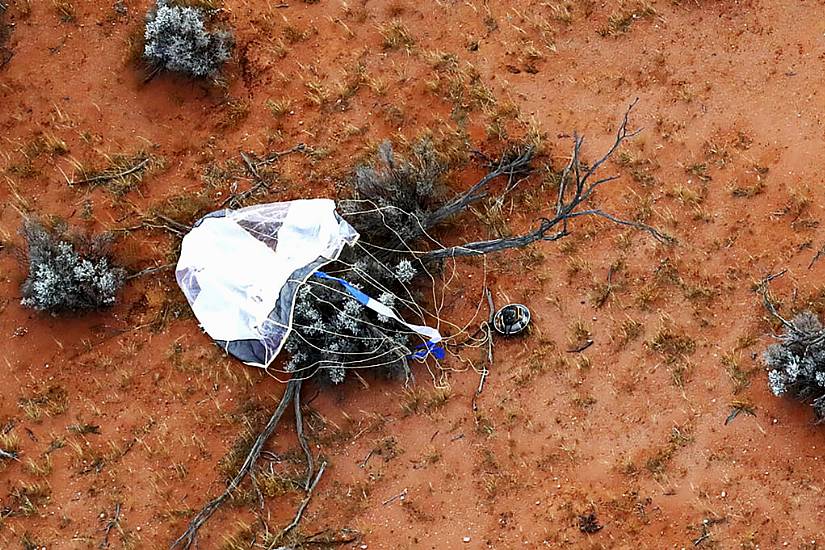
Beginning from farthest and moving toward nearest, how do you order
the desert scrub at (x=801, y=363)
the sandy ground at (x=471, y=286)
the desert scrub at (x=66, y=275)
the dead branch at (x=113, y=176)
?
1. the dead branch at (x=113, y=176)
2. the desert scrub at (x=66, y=275)
3. the sandy ground at (x=471, y=286)
4. the desert scrub at (x=801, y=363)

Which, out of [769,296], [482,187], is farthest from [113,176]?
[769,296]

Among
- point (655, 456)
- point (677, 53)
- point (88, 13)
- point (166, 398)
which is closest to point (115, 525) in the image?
point (166, 398)

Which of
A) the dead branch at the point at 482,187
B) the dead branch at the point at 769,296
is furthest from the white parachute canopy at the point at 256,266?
the dead branch at the point at 769,296

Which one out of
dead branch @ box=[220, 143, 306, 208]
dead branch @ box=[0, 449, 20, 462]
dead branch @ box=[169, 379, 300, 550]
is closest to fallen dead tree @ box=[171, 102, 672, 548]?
dead branch @ box=[169, 379, 300, 550]

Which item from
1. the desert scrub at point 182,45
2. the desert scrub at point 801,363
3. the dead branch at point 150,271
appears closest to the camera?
the desert scrub at point 801,363

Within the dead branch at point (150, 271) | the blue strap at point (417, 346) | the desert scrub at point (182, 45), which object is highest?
the desert scrub at point (182, 45)

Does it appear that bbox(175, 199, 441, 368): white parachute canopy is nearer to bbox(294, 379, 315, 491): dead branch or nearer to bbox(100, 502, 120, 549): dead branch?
bbox(294, 379, 315, 491): dead branch

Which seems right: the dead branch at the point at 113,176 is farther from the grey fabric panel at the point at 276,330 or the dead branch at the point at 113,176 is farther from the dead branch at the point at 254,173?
the grey fabric panel at the point at 276,330
